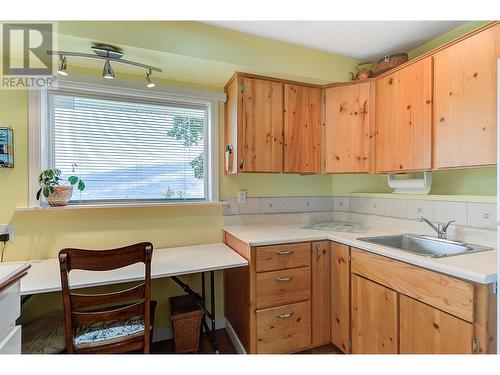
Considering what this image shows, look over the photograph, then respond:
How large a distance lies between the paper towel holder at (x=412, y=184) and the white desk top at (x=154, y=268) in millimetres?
1374

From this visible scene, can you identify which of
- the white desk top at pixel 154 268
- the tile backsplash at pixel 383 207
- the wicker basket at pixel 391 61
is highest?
the wicker basket at pixel 391 61

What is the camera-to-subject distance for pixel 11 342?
2.91 ft

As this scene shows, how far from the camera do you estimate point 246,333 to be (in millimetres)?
1773

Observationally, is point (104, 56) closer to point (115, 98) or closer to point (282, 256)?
point (115, 98)

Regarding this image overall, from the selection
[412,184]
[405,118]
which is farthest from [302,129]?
[412,184]

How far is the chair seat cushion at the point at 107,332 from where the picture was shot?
1.32m

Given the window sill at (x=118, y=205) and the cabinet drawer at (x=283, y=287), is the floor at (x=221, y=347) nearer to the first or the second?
the cabinet drawer at (x=283, y=287)

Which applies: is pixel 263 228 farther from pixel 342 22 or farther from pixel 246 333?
pixel 342 22

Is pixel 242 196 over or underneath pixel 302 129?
underneath

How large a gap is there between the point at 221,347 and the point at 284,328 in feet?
1.91

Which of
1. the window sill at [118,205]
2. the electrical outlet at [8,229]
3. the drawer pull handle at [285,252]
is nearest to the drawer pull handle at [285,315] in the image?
the drawer pull handle at [285,252]

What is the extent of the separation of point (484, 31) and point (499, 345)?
1.56 m

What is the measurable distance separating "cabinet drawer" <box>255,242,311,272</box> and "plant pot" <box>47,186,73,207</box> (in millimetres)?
1369

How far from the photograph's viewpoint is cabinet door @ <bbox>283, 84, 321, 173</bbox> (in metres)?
2.12
